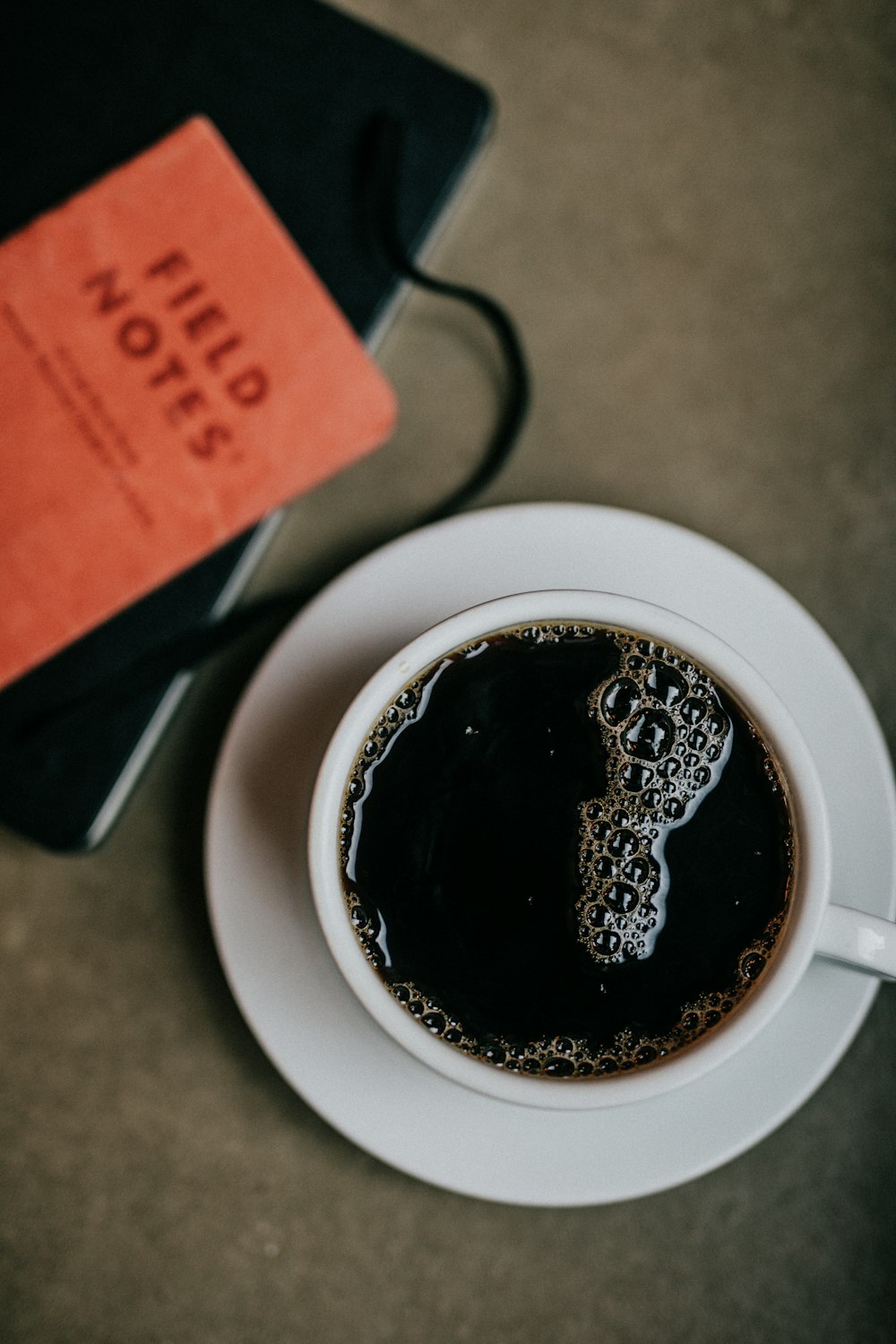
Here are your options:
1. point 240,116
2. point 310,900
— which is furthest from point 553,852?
point 240,116

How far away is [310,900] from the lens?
59cm

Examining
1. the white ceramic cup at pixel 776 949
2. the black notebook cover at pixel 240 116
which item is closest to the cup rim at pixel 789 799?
the white ceramic cup at pixel 776 949

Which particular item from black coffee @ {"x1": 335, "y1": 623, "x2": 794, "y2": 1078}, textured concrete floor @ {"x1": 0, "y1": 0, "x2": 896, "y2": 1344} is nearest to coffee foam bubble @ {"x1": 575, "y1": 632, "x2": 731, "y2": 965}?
black coffee @ {"x1": 335, "y1": 623, "x2": 794, "y2": 1078}

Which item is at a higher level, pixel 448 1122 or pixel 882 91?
pixel 882 91

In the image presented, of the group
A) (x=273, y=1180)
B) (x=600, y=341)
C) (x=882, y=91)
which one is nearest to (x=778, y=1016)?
(x=273, y=1180)

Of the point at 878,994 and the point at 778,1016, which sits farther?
the point at 878,994

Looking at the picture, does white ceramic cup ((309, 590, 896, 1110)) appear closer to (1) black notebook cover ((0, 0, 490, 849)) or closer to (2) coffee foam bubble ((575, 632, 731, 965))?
(2) coffee foam bubble ((575, 632, 731, 965))

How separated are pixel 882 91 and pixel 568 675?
52 centimetres

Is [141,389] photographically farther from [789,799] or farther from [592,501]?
[789,799]

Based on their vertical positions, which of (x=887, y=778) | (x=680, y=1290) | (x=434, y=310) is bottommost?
(x=680, y=1290)

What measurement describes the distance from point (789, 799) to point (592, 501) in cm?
28

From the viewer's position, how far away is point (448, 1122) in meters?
0.58

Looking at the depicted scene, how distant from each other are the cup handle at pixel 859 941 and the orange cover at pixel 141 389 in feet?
1.40

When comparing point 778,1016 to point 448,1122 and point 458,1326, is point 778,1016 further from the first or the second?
point 458,1326
